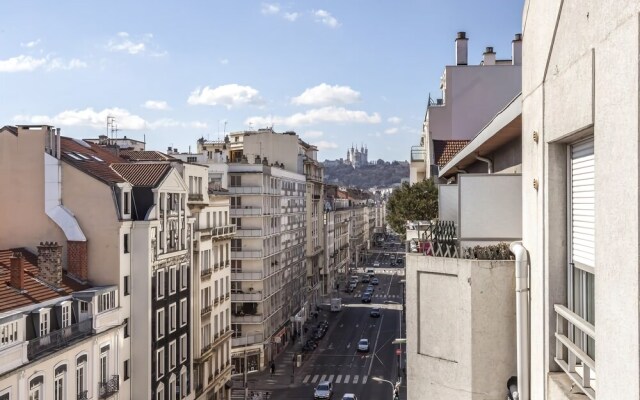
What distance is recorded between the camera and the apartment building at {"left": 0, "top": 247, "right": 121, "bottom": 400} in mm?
27891

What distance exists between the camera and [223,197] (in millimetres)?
60156

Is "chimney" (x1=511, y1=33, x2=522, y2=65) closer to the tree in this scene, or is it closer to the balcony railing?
the tree

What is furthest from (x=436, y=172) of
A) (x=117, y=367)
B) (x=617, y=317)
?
(x=617, y=317)

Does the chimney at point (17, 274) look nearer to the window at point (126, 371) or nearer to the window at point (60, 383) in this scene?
the window at point (60, 383)

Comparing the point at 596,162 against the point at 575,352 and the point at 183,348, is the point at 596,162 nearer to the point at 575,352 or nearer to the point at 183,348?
the point at 575,352

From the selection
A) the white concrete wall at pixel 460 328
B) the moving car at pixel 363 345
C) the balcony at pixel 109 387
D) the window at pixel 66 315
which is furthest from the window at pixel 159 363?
the moving car at pixel 363 345

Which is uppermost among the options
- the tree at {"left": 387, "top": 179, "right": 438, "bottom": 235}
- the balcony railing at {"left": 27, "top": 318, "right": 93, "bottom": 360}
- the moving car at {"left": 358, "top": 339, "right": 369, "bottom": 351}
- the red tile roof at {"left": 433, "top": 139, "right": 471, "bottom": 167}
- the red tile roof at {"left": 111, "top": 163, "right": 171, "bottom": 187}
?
the red tile roof at {"left": 433, "top": 139, "right": 471, "bottom": 167}

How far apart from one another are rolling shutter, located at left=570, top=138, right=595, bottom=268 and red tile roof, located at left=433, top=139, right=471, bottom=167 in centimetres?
3232

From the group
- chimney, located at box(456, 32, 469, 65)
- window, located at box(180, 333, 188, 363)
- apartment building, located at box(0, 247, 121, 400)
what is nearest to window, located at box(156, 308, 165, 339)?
apartment building, located at box(0, 247, 121, 400)

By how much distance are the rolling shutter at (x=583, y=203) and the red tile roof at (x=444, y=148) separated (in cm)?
3232

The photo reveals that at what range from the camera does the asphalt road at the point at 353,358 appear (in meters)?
64.4

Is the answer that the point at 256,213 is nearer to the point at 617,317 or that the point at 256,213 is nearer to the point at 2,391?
the point at 2,391

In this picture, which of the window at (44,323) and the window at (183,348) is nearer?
the window at (44,323)

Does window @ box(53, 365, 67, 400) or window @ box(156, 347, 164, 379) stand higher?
window @ box(53, 365, 67, 400)
